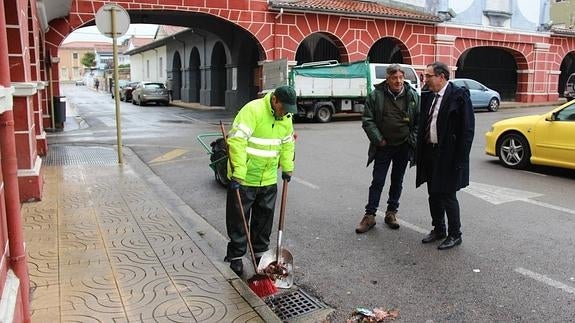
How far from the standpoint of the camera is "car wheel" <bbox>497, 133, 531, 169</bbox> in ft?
30.8

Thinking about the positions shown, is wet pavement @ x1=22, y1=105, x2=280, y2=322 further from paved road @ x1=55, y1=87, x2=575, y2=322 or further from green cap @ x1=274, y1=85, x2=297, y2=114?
green cap @ x1=274, y1=85, x2=297, y2=114

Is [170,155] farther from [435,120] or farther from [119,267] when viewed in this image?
[435,120]

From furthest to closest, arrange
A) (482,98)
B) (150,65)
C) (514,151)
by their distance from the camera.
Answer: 1. (150,65)
2. (482,98)
3. (514,151)

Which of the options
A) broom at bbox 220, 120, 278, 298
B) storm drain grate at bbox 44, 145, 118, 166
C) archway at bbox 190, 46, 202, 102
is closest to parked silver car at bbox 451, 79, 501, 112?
storm drain grate at bbox 44, 145, 118, 166

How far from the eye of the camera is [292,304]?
13.5 feet

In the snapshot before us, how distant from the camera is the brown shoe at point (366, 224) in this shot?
579 cm

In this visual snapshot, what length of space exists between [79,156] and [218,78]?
64.7 ft

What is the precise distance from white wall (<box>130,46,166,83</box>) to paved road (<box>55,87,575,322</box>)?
33720 millimetres

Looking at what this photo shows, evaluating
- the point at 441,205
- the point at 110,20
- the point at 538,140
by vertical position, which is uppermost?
the point at 110,20

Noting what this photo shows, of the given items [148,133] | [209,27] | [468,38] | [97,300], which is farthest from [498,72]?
[97,300]

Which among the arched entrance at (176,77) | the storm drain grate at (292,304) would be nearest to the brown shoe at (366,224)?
the storm drain grate at (292,304)

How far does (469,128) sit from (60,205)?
4748 millimetres

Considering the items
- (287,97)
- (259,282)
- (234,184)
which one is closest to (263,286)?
(259,282)

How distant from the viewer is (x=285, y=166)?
468 centimetres
